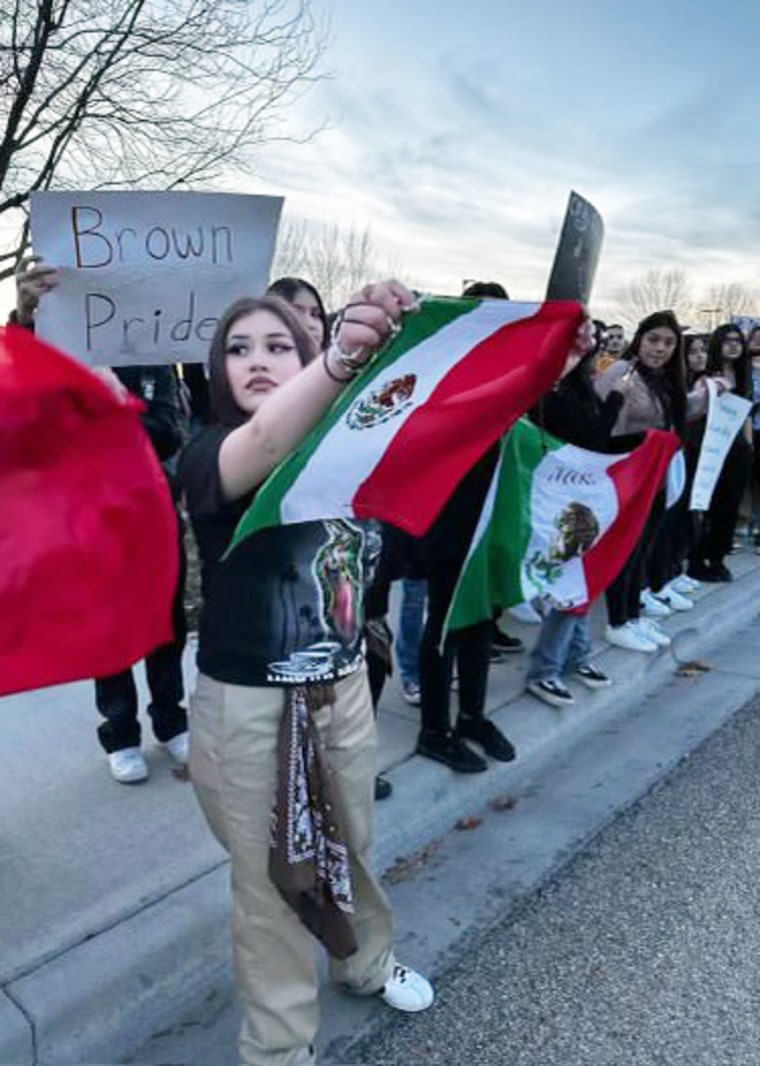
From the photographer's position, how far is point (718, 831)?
10.5 feet

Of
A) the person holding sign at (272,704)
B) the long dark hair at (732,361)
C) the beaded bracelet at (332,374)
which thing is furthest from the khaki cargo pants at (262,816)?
the long dark hair at (732,361)

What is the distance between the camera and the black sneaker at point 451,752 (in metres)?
3.40

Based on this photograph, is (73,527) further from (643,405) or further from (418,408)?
(643,405)

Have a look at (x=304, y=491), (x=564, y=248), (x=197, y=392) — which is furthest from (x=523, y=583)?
(x=304, y=491)

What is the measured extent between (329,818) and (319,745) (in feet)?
0.56

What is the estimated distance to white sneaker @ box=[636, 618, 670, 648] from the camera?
16.7 feet

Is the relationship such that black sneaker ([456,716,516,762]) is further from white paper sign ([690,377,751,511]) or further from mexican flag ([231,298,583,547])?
white paper sign ([690,377,751,511])

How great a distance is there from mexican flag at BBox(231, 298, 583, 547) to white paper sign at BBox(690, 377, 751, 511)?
14.4 ft

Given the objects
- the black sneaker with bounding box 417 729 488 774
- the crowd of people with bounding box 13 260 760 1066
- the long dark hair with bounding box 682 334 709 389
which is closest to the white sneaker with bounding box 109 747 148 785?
the black sneaker with bounding box 417 729 488 774

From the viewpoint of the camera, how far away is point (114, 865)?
105 inches

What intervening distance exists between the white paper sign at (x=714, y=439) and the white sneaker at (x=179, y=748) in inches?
150

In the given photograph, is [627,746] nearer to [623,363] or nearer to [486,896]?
[486,896]

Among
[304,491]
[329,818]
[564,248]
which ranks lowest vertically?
[329,818]

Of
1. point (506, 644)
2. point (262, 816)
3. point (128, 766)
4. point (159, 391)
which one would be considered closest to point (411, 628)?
point (506, 644)
